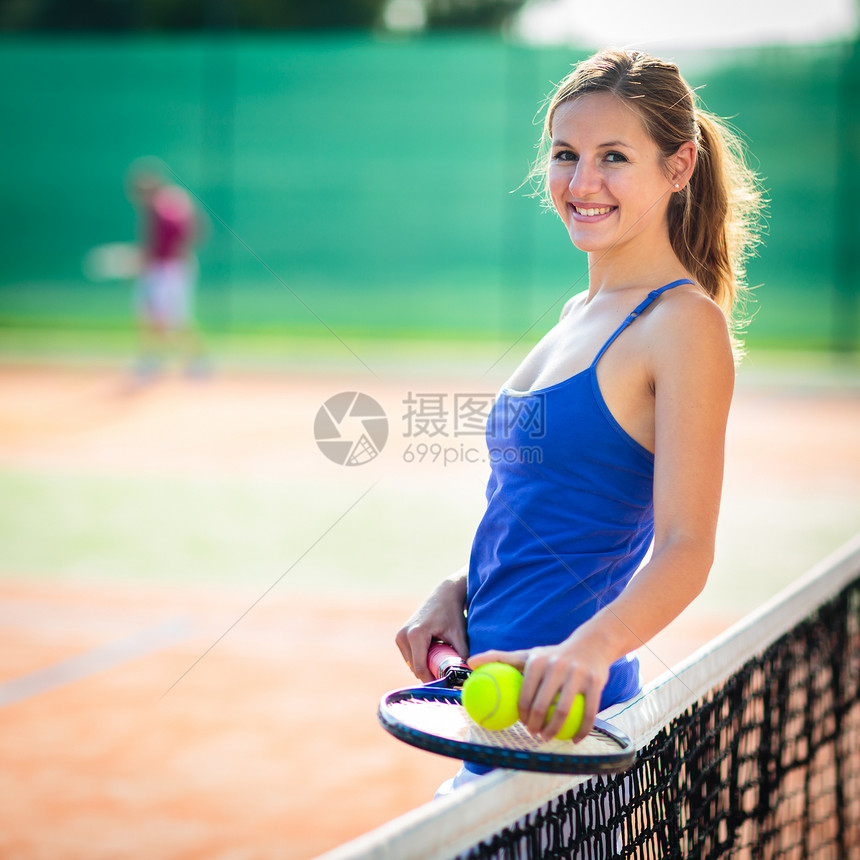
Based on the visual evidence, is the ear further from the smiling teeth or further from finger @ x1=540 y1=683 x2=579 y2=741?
finger @ x1=540 y1=683 x2=579 y2=741

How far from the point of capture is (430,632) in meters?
1.44

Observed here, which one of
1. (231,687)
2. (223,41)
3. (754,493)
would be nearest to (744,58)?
(223,41)

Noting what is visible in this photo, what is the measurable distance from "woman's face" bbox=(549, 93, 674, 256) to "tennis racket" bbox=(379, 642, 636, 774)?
1.83 feet

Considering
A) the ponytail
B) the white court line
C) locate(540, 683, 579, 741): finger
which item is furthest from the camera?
the white court line

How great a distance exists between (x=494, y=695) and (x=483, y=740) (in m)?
0.06

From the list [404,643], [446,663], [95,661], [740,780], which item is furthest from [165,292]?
[446,663]

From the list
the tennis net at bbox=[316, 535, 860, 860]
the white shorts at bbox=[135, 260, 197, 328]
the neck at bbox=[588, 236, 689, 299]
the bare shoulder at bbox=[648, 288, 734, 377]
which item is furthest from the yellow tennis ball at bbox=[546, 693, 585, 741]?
the white shorts at bbox=[135, 260, 197, 328]

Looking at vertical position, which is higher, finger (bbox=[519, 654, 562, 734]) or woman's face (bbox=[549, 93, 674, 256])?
woman's face (bbox=[549, 93, 674, 256])

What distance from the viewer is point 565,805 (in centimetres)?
128

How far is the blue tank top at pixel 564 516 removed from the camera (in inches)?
49.9

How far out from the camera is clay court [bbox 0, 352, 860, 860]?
2.76 m

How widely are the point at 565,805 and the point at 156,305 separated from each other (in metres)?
10.5

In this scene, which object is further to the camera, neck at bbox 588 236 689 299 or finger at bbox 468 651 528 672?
neck at bbox 588 236 689 299

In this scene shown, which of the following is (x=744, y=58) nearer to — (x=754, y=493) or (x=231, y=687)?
(x=754, y=493)
